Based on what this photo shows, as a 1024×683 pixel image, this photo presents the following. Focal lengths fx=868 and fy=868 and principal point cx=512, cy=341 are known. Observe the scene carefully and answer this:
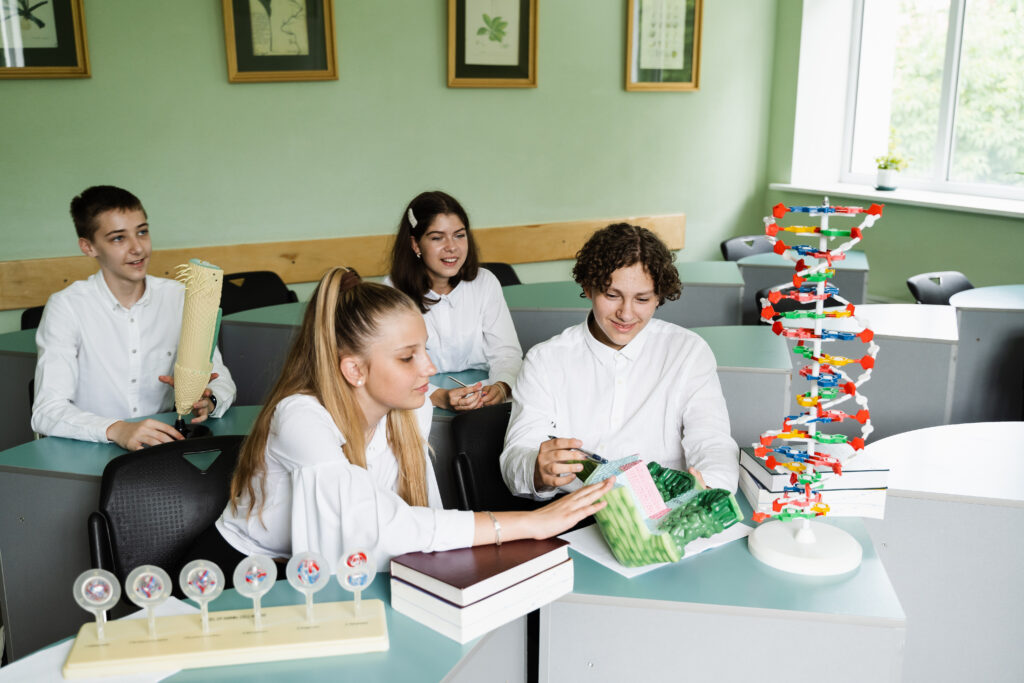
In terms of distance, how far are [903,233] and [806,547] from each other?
4.47 meters

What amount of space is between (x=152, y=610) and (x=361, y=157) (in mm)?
3719

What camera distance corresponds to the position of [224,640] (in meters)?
1.33

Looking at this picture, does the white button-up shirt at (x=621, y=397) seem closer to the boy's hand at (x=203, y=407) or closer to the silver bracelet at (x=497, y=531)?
the silver bracelet at (x=497, y=531)

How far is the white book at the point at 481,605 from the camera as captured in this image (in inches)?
53.2

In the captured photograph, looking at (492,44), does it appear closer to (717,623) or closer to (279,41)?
(279,41)

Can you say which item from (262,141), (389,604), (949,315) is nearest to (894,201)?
(949,315)

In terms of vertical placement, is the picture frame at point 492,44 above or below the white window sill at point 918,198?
above

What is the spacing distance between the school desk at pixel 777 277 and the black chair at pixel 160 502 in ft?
9.98

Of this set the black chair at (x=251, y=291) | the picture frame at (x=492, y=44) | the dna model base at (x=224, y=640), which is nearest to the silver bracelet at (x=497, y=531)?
the dna model base at (x=224, y=640)

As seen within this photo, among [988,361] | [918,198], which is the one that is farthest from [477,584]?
[918,198]

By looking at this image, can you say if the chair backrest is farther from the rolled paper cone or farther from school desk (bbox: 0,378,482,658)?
the rolled paper cone

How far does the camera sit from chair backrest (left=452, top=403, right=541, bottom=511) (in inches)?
82.3

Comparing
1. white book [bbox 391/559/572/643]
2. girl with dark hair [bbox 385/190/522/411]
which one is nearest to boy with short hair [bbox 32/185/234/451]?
girl with dark hair [bbox 385/190/522/411]

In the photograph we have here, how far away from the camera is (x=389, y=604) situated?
1457mm
